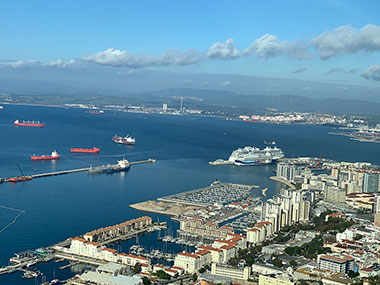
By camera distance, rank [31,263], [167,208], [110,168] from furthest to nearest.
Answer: [110,168]
[167,208]
[31,263]

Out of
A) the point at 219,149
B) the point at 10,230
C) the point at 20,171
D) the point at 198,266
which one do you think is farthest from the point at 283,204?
the point at 219,149

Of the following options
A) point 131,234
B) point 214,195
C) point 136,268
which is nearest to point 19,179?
point 214,195

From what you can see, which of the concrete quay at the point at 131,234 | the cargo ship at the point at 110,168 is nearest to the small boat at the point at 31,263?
the concrete quay at the point at 131,234

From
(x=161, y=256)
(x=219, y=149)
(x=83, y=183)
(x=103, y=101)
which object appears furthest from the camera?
(x=103, y=101)

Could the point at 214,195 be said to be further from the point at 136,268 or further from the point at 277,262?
the point at 136,268

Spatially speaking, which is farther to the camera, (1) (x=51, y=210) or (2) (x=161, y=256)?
(1) (x=51, y=210)

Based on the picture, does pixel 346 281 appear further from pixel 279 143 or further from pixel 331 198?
pixel 279 143
